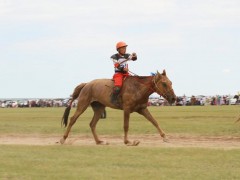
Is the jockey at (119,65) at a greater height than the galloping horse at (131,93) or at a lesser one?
greater

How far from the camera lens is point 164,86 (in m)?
17.0

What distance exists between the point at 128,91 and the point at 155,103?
85.8m

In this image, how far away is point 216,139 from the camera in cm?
1939

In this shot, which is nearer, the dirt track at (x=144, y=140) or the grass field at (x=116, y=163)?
the grass field at (x=116, y=163)

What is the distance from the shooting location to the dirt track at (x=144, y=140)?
17.4 m

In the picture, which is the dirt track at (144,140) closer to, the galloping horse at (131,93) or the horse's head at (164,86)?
the galloping horse at (131,93)

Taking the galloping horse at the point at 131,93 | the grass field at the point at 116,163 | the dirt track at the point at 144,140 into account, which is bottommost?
the dirt track at the point at 144,140

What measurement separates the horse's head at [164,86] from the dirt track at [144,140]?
1.34 m

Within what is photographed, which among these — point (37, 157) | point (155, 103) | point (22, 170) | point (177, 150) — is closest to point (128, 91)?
point (177, 150)

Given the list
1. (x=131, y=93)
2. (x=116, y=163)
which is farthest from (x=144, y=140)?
(x=116, y=163)

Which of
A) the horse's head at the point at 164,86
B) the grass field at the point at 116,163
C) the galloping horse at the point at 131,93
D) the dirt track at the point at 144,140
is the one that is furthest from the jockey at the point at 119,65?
the grass field at the point at 116,163

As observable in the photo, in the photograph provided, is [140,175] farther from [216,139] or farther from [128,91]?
[216,139]

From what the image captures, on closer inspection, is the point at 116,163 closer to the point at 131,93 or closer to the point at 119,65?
the point at 131,93

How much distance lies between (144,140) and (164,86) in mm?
3069
